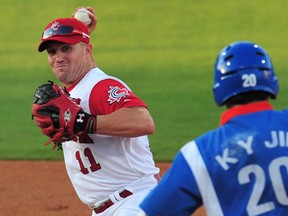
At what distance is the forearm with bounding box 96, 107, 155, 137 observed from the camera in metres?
4.47

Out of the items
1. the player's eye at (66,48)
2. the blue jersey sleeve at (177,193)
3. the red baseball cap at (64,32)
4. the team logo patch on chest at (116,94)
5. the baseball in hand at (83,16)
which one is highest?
the baseball in hand at (83,16)

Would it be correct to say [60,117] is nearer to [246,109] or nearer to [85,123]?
[85,123]

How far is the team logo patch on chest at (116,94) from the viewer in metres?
4.62

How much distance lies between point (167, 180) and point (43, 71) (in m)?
10.2

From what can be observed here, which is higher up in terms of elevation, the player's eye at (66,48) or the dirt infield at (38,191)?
the player's eye at (66,48)

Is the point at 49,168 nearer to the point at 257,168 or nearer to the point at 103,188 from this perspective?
the point at 103,188

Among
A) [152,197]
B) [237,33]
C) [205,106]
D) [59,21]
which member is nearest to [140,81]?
[205,106]

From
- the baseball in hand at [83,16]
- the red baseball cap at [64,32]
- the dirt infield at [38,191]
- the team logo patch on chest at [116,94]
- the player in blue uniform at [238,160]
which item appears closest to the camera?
the player in blue uniform at [238,160]

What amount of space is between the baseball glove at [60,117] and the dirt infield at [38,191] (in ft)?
9.73

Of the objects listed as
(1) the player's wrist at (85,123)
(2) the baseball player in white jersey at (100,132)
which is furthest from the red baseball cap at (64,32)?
(1) the player's wrist at (85,123)

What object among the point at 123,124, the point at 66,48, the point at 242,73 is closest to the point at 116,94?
the point at 123,124

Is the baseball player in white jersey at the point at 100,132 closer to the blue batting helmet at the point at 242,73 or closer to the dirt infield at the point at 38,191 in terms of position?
the blue batting helmet at the point at 242,73

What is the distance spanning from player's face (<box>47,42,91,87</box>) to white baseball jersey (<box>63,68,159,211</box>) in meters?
0.11

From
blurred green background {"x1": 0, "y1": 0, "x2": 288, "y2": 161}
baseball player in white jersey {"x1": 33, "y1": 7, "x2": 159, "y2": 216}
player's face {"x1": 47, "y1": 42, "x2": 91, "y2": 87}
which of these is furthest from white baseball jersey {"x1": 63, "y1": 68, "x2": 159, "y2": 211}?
blurred green background {"x1": 0, "y1": 0, "x2": 288, "y2": 161}
